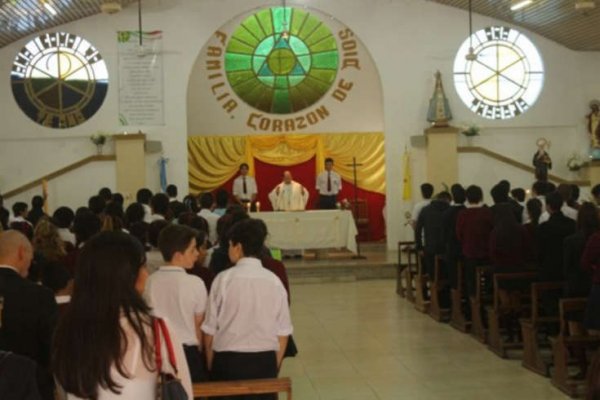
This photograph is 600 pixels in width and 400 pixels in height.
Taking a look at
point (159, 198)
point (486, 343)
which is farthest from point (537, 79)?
point (159, 198)

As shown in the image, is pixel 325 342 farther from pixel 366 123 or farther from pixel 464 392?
pixel 366 123

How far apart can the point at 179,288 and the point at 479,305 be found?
227 inches

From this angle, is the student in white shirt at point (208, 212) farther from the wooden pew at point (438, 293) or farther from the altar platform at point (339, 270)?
the altar platform at point (339, 270)

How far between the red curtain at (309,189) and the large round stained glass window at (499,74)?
2800mm

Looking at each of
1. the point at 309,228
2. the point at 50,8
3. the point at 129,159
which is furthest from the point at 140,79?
the point at 309,228

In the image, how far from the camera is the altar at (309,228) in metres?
16.7

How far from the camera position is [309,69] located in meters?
20.2

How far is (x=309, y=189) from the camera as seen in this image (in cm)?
2042

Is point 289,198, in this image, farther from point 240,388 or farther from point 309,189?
point 240,388

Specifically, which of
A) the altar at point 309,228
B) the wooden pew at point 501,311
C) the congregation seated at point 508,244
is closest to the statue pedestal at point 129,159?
the altar at point 309,228

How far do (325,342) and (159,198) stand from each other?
8.50ft

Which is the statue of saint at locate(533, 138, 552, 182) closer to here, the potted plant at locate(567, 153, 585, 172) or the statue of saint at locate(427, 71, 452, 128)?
the potted plant at locate(567, 153, 585, 172)

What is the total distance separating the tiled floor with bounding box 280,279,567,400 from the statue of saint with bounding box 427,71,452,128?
6.56 meters

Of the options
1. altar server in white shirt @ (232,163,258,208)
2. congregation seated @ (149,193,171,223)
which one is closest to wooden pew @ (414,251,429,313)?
congregation seated @ (149,193,171,223)
